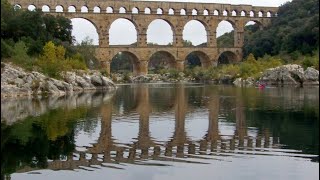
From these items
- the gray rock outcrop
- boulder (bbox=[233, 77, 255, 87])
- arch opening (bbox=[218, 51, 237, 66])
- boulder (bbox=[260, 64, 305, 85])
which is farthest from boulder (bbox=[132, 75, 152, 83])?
boulder (bbox=[260, 64, 305, 85])

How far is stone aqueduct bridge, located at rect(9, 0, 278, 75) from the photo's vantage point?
228 feet

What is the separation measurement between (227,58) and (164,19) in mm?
12401

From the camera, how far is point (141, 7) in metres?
72.8

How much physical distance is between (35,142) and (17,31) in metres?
31.8

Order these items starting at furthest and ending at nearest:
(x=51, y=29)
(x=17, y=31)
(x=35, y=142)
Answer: (x=51, y=29), (x=17, y=31), (x=35, y=142)

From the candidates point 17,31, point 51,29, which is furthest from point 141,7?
point 17,31

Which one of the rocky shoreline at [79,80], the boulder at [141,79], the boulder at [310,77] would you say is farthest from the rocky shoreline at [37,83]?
the boulder at [141,79]

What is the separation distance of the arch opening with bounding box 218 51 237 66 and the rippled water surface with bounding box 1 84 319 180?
54.4m

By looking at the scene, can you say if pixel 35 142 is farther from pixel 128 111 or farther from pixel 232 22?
pixel 232 22

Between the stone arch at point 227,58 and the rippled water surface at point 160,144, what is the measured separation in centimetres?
5416

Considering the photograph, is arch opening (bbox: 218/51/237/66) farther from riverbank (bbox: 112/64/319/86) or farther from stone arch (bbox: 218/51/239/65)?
riverbank (bbox: 112/64/319/86)

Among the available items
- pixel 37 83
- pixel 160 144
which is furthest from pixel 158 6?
pixel 160 144

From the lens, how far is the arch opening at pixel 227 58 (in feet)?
255

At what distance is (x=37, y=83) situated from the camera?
119ft
